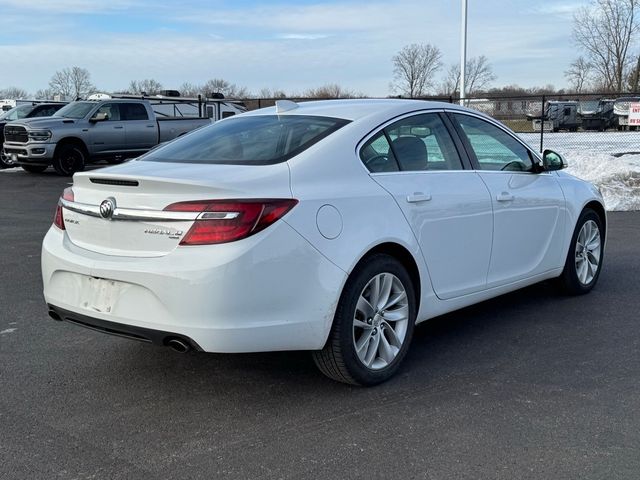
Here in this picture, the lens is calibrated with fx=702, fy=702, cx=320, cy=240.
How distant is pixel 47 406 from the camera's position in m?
3.76

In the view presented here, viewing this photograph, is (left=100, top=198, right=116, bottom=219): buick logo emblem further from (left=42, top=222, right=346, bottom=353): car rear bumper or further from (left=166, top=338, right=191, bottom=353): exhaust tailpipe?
(left=166, top=338, right=191, bottom=353): exhaust tailpipe

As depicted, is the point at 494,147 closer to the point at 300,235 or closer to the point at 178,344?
the point at 300,235

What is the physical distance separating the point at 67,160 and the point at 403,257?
636 inches

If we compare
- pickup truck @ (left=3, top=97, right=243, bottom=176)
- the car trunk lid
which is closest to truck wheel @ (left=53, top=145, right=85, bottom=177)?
pickup truck @ (left=3, top=97, right=243, bottom=176)

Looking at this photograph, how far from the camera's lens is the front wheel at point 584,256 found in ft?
19.2

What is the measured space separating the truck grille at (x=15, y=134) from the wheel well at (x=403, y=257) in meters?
16.2

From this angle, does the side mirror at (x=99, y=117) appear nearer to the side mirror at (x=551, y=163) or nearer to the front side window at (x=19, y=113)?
the front side window at (x=19, y=113)

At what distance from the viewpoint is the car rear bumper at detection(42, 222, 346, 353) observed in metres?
3.37

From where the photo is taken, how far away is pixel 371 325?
3967 mm

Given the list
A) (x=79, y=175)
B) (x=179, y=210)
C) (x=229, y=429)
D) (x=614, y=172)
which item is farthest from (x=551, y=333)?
(x=614, y=172)

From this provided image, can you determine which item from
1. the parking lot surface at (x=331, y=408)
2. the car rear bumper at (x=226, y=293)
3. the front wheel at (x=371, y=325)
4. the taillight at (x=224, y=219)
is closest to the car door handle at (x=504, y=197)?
the parking lot surface at (x=331, y=408)

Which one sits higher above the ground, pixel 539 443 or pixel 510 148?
pixel 510 148

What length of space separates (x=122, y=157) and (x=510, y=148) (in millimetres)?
15971

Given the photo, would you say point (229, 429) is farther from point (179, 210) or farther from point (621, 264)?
point (621, 264)
